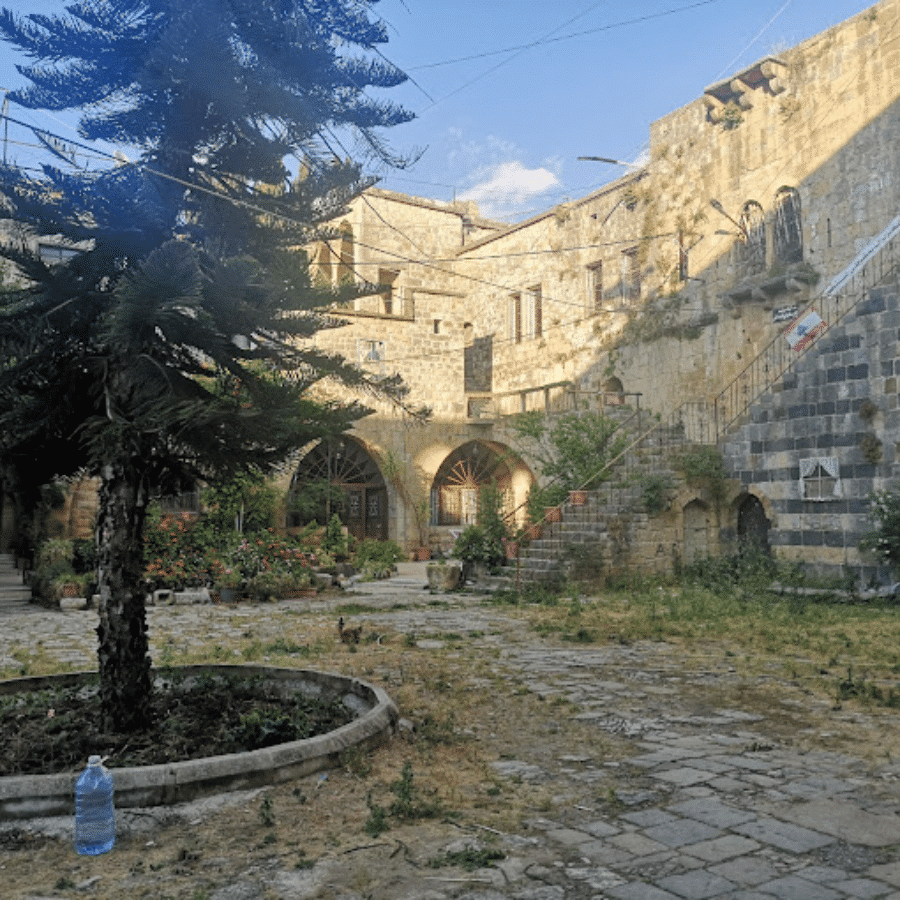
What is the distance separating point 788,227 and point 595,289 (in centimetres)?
614

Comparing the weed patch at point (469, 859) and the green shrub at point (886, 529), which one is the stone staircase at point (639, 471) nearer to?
the green shrub at point (886, 529)

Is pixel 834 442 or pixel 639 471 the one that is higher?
pixel 834 442

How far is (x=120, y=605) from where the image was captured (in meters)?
5.12

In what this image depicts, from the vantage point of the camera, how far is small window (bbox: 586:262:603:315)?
23.4m

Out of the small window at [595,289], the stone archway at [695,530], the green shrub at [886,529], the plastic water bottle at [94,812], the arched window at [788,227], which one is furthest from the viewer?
the small window at [595,289]

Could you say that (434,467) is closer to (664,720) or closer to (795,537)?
(795,537)

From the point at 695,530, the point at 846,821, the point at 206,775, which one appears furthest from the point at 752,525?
the point at 206,775

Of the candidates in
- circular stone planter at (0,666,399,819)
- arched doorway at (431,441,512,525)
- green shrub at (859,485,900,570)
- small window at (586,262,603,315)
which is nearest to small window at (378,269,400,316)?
arched doorway at (431,441,512,525)

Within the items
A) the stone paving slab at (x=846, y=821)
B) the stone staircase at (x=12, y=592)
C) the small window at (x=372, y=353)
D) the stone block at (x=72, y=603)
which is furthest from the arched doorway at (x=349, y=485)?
the stone paving slab at (x=846, y=821)

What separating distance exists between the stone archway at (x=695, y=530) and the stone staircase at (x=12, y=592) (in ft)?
36.2

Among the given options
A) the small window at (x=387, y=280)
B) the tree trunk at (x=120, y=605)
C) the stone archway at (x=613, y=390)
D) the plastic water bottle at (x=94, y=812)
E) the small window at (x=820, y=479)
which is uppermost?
the small window at (x=387, y=280)

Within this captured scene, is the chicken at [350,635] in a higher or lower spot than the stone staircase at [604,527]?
lower

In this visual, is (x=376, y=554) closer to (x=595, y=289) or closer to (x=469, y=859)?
(x=595, y=289)

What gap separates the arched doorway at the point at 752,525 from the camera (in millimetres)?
15008
